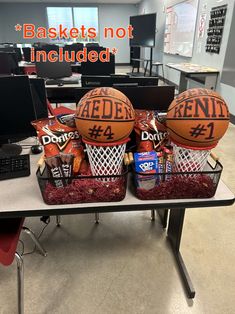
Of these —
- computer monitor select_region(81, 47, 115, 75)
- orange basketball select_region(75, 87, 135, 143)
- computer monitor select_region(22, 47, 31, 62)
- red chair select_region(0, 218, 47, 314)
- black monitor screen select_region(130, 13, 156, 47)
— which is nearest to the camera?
orange basketball select_region(75, 87, 135, 143)

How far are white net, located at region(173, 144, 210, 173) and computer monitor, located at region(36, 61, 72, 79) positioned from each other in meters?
2.84

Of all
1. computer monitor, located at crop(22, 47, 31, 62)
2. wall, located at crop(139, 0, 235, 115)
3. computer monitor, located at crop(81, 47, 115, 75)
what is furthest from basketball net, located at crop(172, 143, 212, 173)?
computer monitor, located at crop(22, 47, 31, 62)

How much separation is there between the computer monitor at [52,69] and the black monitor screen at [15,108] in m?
2.22

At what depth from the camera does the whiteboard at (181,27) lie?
197 inches

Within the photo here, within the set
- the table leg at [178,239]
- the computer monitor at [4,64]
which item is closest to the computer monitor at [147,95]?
the table leg at [178,239]

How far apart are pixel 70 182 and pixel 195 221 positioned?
1343 millimetres

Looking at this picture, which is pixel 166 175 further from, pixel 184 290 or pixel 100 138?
pixel 184 290

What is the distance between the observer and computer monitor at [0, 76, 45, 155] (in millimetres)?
1183

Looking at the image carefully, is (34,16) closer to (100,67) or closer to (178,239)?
(100,67)

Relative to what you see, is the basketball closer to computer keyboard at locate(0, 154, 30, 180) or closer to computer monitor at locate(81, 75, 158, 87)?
computer monitor at locate(81, 75, 158, 87)

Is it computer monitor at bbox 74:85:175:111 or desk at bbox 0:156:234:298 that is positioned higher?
computer monitor at bbox 74:85:175:111

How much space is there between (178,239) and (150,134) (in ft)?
2.85

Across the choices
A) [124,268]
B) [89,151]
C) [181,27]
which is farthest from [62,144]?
[181,27]

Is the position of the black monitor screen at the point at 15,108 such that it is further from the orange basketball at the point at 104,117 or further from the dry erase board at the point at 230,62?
the dry erase board at the point at 230,62
